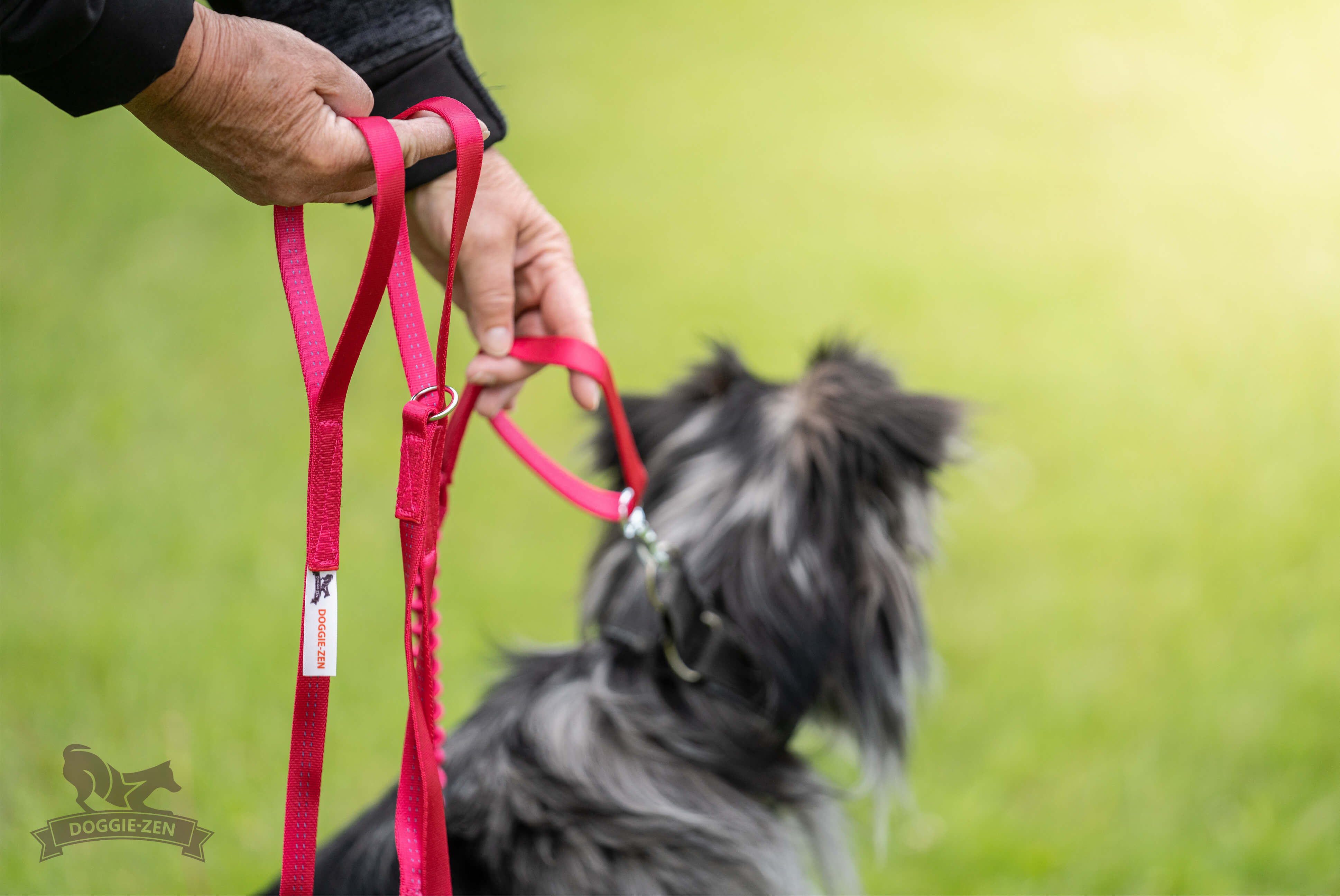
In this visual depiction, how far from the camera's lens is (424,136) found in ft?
3.85

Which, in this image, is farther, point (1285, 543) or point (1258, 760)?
point (1285, 543)

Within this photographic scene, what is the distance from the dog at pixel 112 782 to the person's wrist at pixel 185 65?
1.02m

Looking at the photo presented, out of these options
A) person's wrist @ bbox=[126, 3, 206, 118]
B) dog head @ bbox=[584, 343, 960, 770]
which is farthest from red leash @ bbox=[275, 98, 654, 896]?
dog head @ bbox=[584, 343, 960, 770]

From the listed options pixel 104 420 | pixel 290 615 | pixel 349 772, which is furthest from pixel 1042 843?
pixel 104 420

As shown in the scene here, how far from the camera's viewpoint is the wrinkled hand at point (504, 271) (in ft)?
4.94

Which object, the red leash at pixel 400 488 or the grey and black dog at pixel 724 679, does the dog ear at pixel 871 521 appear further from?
the red leash at pixel 400 488

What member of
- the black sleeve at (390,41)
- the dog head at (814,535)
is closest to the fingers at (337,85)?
the black sleeve at (390,41)

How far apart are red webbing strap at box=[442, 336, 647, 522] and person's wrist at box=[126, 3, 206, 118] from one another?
565 millimetres

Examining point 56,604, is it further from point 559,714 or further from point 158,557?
point 559,714

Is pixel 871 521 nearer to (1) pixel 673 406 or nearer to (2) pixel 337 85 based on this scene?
(1) pixel 673 406

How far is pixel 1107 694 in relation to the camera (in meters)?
3.32

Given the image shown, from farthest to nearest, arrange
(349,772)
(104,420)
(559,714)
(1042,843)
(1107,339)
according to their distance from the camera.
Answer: (1107,339) → (104,420) → (349,772) → (1042,843) → (559,714)

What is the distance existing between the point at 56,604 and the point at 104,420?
4.19 feet

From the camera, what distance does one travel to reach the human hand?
1059mm
